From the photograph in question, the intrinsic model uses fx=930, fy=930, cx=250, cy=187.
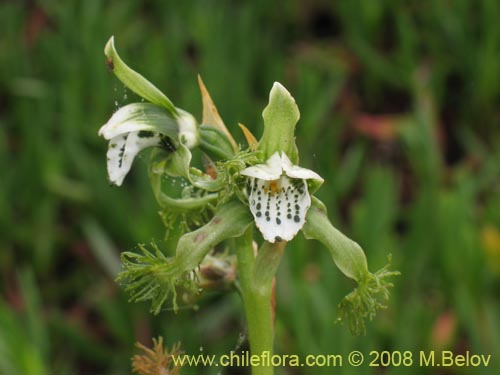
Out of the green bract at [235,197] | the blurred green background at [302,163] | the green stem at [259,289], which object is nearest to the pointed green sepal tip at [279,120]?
the green bract at [235,197]

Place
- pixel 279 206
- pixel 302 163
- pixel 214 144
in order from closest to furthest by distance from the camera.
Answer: pixel 279 206
pixel 214 144
pixel 302 163

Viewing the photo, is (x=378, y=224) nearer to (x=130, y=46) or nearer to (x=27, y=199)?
(x=27, y=199)

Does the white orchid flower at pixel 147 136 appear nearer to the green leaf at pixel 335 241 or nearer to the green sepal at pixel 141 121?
the green sepal at pixel 141 121

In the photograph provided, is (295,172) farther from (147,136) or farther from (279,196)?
(147,136)

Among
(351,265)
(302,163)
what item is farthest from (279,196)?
(302,163)

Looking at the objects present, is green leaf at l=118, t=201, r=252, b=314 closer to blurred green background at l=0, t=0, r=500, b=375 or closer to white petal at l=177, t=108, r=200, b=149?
white petal at l=177, t=108, r=200, b=149

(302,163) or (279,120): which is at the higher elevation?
(279,120)

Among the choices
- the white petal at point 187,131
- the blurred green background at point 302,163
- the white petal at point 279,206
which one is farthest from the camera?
the blurred green background at point 302,163

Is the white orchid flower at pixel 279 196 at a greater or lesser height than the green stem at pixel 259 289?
greater
